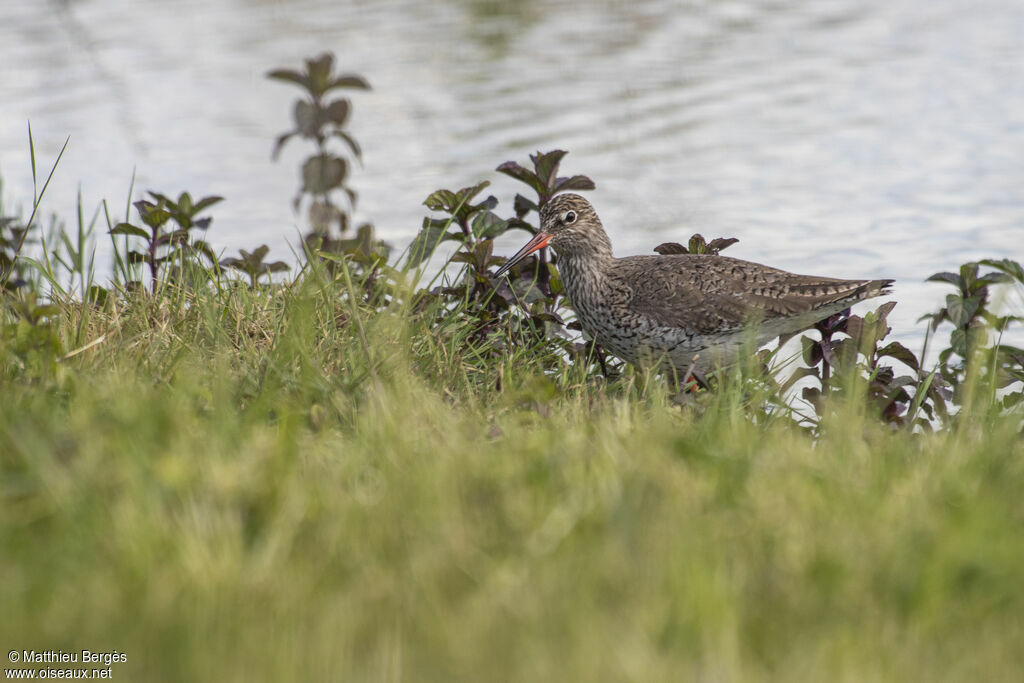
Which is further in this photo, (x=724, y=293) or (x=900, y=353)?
(x=724, y=293)

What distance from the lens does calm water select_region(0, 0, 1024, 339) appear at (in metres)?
8.73

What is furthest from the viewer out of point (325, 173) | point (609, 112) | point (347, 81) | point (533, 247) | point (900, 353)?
point (609, 112)

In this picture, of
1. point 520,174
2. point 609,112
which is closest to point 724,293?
→ point 520,174

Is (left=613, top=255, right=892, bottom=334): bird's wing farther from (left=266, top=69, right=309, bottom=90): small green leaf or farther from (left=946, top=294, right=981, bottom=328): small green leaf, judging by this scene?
(left=266, top=69, right=309, bottom=90): small green leaf

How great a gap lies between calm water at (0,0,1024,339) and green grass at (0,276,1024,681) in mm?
3885

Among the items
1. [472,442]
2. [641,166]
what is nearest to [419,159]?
[641,166]

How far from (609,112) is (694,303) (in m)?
A: 6.04

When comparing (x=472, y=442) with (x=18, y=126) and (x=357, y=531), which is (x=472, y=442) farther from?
(x=18, y=126)

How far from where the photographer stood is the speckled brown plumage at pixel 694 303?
564 cm

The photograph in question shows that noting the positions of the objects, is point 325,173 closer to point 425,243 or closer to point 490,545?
point 425,243

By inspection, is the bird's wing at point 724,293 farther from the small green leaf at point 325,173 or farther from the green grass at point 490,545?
the small green leaf at point 325,173

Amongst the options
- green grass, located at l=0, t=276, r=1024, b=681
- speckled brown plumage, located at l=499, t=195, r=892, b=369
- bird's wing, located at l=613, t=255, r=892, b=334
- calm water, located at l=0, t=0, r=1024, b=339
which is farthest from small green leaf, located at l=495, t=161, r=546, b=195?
calm water, located at l=0, t=0, r=1024, b=339

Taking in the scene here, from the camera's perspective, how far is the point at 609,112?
448 inches

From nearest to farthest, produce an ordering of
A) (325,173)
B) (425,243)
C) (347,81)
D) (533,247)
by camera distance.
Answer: (425,243), (533,247), (347,81), (325,173)
